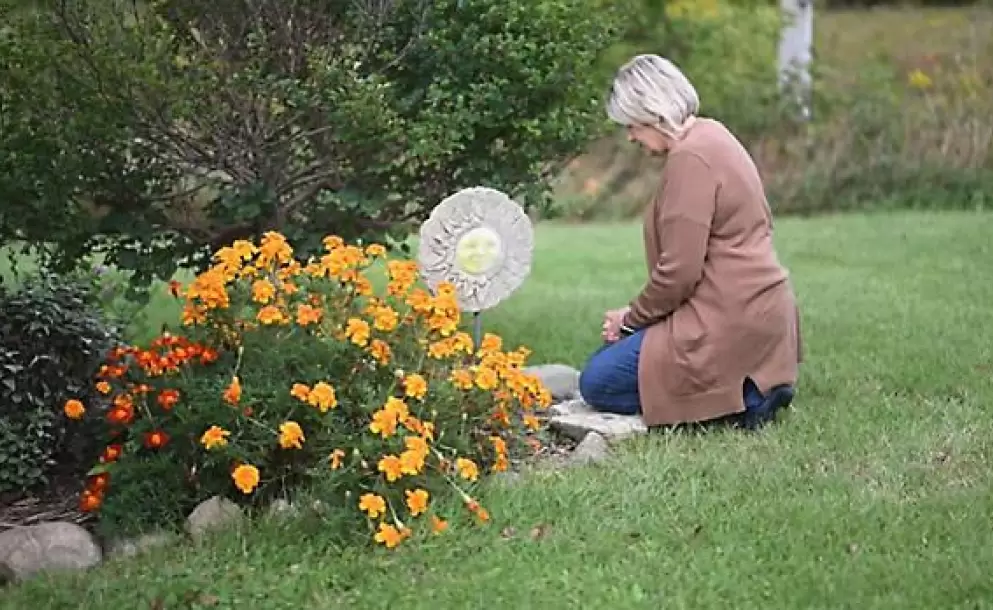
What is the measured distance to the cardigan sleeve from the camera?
5141 mm

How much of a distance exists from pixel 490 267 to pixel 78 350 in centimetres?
155

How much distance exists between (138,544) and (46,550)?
10.3 inches

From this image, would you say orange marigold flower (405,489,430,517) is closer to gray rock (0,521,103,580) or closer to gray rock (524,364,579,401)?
A: gray rock (0,521,103,580)

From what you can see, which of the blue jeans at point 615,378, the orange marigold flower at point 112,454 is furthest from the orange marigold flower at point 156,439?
the blue jeans at point 615,378

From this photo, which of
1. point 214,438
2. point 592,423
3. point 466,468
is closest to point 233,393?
point 214,438

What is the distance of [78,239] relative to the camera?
5.81 m

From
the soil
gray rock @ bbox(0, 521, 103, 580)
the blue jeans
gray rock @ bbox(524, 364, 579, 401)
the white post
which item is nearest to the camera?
gray rock @ bbox(0, 521, 103, 580)

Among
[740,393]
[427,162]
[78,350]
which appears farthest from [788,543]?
[78,350]

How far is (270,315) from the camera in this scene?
4598 millimetres

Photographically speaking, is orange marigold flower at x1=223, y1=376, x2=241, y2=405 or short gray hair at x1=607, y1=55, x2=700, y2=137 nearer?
orange marigold flower at x1=223, y1=376, x2=241, y2=405

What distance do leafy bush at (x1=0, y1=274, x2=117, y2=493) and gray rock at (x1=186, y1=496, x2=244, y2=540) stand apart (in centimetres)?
89

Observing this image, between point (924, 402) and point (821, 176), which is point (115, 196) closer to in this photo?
point (924, 402)

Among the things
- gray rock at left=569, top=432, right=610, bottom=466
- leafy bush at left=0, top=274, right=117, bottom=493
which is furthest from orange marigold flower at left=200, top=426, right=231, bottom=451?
gray rock at left=569, top=432, right=610, bottom=466

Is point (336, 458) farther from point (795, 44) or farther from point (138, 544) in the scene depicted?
point (795, 44)
